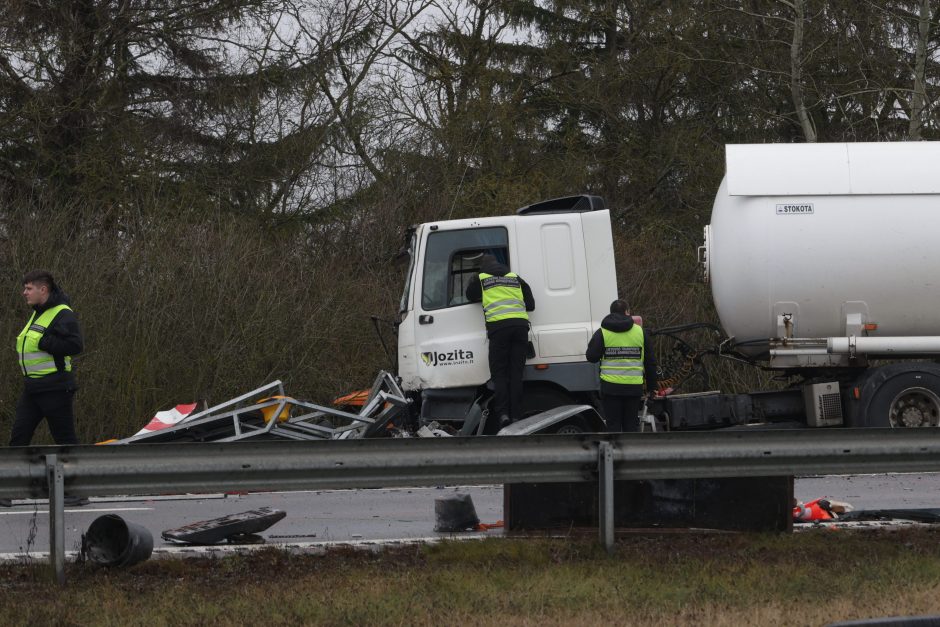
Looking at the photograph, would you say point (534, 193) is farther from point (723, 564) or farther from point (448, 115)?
point (723, 564)

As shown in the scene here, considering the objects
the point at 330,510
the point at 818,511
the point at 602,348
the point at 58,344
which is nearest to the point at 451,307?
the point at 602,348

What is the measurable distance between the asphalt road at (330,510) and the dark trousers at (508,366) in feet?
2.51

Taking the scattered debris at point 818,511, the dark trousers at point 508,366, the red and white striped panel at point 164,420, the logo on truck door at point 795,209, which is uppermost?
the logo on truck door at point 795,209

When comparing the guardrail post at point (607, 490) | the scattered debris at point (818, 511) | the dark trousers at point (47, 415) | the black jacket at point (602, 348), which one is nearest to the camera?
the guardrail post at point (607, 490)

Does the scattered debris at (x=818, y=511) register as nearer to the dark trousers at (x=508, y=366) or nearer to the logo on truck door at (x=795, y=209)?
the dark trousers at (x=508, y=366)

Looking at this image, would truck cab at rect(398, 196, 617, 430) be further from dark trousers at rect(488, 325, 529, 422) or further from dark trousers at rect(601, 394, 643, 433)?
dark trousers at rect(601, 394, 643, 433)

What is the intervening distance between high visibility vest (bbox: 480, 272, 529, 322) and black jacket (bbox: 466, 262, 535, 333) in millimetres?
36

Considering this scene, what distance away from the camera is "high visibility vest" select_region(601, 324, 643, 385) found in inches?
407

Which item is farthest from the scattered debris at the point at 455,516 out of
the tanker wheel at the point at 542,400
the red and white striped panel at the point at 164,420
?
the red and white striped panel at the point at 164,420

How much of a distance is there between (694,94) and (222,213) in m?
10.5

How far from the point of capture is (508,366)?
1061 cm

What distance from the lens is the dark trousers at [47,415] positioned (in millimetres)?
9297

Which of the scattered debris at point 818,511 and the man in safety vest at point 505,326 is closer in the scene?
the scattered debris at point 818,511

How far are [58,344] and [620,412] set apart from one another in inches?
190
